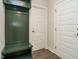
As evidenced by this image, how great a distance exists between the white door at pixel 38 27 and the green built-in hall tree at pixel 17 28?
1.15 meters

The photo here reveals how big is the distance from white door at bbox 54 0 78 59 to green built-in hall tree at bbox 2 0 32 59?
125 centimetres

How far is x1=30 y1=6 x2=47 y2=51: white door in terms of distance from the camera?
344cm

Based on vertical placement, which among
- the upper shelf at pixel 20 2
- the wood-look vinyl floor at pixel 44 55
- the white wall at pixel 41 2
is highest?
the white wall at pixel 41 2

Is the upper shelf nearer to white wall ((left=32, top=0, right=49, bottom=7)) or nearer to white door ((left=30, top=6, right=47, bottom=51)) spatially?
white door ((left=30, top=6, right=47, bottom=51))

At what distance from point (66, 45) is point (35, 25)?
1685 mm

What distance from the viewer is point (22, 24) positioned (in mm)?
2182

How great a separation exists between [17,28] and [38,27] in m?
1.62

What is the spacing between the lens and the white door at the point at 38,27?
135 inches

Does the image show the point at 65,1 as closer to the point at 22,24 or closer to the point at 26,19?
the point at 26,19

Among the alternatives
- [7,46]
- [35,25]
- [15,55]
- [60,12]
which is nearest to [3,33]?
[7,46]

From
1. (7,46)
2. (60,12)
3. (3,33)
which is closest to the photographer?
(3,33)

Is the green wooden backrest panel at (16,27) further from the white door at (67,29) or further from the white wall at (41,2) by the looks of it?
the white wall at (41,2)

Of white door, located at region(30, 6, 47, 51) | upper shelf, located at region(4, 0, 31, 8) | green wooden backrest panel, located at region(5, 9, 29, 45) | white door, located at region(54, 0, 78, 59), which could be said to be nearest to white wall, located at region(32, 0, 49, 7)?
white door, located at region(30, 6, 47, 51)

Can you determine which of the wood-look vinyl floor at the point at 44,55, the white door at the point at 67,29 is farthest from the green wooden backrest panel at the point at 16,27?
the white door at the point at 67,29
